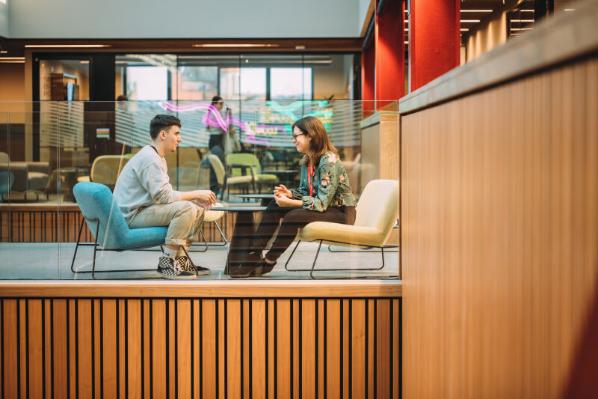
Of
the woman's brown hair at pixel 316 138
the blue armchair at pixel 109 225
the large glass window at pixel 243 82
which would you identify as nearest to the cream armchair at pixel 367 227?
the woman's brown hair at pixel 316 138

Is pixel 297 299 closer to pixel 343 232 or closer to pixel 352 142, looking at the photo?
pixel 343 232

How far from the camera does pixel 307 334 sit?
3.05 m

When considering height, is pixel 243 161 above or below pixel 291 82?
below

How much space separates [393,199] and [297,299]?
37.3 inches

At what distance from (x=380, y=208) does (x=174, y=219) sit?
1.08 metres

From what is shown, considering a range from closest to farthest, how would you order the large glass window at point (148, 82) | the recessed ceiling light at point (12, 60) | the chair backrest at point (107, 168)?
the chair backrest at point (107, 168) → the large glass window at point (148, 82) → the recessed ceiling light at point (12, 60)

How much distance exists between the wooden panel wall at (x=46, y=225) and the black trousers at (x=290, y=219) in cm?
17

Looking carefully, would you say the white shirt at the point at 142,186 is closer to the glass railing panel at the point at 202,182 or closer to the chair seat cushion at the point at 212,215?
the glass railing panel at the point at 202,182

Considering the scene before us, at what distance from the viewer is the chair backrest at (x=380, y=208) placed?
12.3 feet

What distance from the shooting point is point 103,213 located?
12.2ft

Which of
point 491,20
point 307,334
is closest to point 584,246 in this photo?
point 307,334

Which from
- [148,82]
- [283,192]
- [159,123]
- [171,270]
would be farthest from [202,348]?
[148,82]

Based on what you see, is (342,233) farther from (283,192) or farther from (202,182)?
(202,182)

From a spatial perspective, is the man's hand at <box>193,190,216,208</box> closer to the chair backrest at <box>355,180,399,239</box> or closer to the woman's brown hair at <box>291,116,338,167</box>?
the woman's brown hair at <box>291,116,338,167</box>
